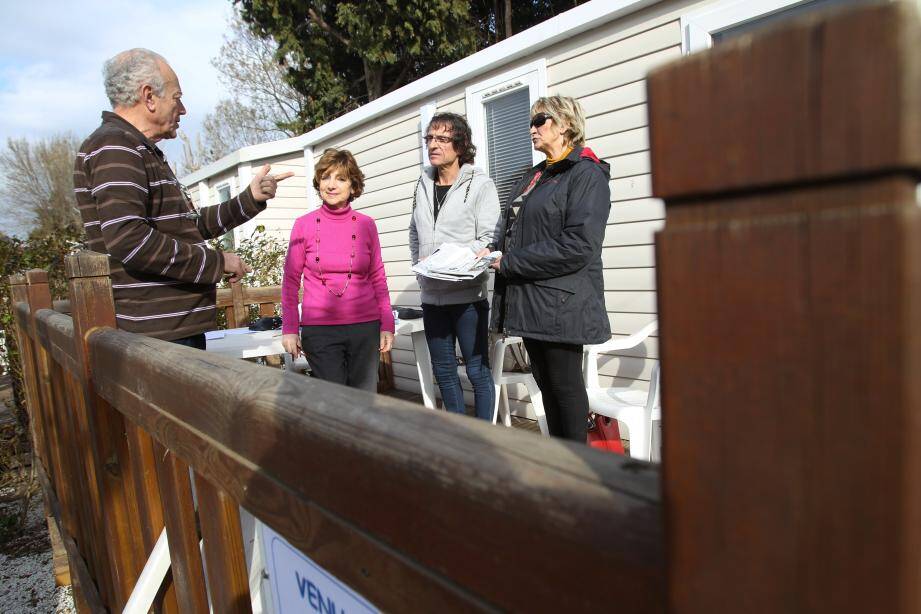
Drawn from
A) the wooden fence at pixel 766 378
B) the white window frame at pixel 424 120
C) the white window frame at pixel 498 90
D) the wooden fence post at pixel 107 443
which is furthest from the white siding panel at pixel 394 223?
the wooden fence at pixel 766 378

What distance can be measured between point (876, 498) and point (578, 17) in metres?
4.36

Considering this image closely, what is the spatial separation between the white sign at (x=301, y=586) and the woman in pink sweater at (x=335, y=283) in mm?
1873

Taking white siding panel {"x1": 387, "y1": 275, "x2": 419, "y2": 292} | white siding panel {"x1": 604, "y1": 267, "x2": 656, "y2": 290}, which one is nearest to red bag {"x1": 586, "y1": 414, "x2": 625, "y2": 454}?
white siding panel {"x1": 604, "y1": 267, "x2": 656, "y2": 290}

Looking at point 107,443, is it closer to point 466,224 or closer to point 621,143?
point 466,224

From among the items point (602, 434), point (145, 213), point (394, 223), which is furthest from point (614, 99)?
point (145, 213)

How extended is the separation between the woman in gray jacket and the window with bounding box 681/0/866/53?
4.70 feet

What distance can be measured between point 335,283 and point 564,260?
3.68ft

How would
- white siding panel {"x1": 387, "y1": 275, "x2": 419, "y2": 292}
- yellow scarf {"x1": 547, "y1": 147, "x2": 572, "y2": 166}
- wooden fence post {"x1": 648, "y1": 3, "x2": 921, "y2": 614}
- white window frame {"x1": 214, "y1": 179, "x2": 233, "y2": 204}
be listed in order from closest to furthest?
wooden fence post {"x1": 648, "y1": 3, "x2": 921, "y2": 614} → yellow scarf {"x1": 547, "y1": 147, "x2": 572, "y2": 166} → white siding panel {"x1": 387, "y1": 275, "x2": 419, "y2": 292} → white window frame {"x1": 214, "y1": 179, "x2": 233, "y2": 204}

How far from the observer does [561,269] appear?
2568 millimetres

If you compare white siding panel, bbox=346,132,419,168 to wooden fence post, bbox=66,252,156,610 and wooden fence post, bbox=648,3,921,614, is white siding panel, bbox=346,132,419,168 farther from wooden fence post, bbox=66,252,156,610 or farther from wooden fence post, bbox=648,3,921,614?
wooden fence post, bbox=648,3,921,614

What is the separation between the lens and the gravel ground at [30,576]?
3100 millimetres

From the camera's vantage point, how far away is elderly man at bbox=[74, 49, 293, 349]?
1.99 metres

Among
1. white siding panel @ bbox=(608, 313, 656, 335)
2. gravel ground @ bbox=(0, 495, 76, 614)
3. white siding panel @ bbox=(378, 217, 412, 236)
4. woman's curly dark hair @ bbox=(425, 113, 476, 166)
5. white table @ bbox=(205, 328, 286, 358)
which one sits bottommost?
gravel ground @ bbox=(0, 495, 76, 614)

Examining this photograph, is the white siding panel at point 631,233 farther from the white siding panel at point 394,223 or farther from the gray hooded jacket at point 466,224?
the white siding panel at point 394,223
